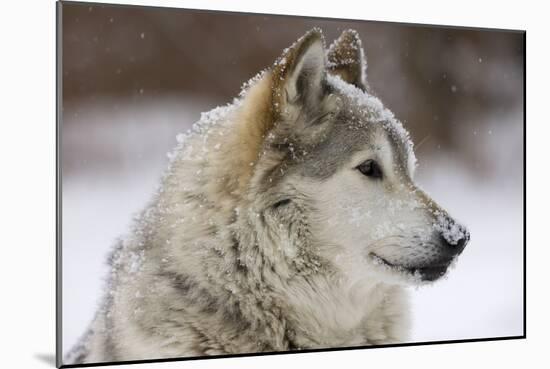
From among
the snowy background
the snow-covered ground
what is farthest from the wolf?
the snowy background

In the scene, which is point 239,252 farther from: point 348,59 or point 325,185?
point 348,59

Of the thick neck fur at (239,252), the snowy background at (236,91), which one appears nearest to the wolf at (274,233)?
the thick neck fur at (239,252)

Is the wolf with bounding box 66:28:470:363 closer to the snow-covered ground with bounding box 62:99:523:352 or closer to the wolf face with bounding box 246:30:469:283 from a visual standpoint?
the wolf face with bounding box 246:30:469:283

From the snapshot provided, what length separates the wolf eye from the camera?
3.70 meters

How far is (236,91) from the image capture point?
4121 mm

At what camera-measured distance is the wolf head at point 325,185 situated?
365 cm

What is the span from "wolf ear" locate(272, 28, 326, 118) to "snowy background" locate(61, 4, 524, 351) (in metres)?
0.48

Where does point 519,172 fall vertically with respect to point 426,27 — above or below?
below

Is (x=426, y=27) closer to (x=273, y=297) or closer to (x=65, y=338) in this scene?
(x=273, y=297)

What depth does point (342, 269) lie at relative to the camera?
375 centimetres

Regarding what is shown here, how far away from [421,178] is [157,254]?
169 cm

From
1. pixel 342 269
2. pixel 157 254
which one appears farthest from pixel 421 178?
pixel 157 254

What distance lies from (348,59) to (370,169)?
0.75 meters

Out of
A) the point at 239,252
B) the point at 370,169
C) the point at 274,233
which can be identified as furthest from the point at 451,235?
the point at 239,252
